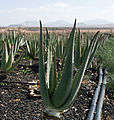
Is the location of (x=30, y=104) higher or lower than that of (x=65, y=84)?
lower

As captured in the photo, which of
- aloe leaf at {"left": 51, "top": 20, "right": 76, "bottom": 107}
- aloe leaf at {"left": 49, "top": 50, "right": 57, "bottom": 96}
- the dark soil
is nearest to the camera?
aloe leaf at {"left": 51, "top": 20, "right": 76, "bottom": 107}

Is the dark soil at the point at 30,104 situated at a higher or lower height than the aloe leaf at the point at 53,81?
lower

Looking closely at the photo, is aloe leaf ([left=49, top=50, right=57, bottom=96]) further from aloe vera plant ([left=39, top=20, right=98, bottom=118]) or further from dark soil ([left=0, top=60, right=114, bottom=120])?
dark soil ([left=0, top=60, right=114, bottom=120])

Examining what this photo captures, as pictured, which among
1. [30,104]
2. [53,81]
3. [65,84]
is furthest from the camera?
[30,104]

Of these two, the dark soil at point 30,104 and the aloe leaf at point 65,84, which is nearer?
the aloe leaf at point 65,84

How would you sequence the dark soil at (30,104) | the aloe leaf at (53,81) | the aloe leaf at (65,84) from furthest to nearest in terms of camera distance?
the dark soil at (30,104)
the aloe leaf at (53,81)
the aloe leaf at (65,84)

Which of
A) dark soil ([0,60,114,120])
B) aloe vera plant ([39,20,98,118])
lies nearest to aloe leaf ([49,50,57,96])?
aloe vera plant ([39,20,98,118])

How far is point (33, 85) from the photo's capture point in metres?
3.46

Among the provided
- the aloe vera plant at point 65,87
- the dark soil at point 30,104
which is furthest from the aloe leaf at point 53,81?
the dark soil at point 30,104

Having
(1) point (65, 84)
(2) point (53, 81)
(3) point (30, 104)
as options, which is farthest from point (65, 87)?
(3) point (30, 104)

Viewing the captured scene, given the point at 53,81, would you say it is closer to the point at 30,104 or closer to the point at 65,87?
the point at 65,87

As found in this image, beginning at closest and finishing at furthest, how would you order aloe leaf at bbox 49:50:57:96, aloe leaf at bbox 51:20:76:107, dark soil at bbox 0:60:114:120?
aloe leaf at bbox 51:20:76:107 → aloe leaf at bbox 49:50:57:96 → dark soil at bbox 0:60:114:120

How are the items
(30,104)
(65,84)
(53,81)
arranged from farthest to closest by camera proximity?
(30,104)
(53,81)
(65,84)

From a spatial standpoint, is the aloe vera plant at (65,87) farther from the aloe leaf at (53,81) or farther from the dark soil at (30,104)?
the dark soil at (30,104)
